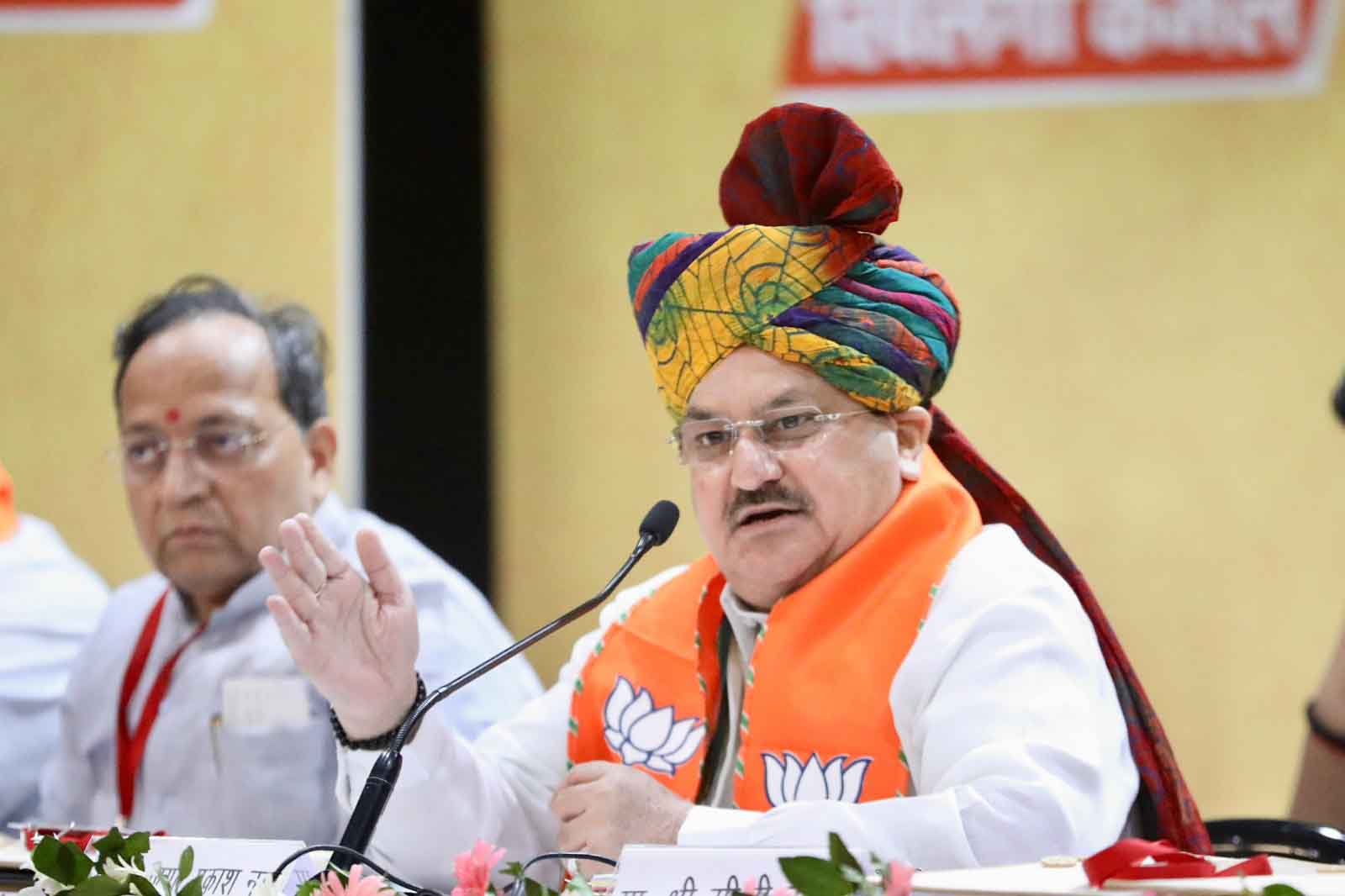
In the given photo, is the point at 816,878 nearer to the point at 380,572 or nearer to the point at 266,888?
the point at 266,888

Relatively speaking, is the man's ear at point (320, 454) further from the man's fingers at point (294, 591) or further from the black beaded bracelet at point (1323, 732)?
the black beaded bracelet at point (1323, 732)

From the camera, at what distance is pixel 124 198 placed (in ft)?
15.5

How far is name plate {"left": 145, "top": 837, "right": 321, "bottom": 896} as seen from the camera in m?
1.46

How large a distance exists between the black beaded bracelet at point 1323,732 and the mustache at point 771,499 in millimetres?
1151

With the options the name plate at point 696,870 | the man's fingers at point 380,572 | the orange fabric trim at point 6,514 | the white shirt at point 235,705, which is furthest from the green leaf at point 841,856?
the orange fabric trim at point 6,514

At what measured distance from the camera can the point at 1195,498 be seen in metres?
4.63

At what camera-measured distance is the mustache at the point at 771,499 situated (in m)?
2.15

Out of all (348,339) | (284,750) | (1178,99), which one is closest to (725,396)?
(284,750)

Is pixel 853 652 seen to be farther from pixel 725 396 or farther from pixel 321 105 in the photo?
pixel 321 105

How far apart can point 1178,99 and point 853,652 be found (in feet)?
9.97

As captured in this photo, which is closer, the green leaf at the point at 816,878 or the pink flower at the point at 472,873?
the green leaf at the point at 816,878

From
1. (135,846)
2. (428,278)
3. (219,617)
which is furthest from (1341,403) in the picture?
(428,278)

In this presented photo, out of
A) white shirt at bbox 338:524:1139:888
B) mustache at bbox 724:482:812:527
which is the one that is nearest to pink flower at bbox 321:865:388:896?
white shirt at bbox 338:524:1139:888

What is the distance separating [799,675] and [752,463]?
0.27 m
